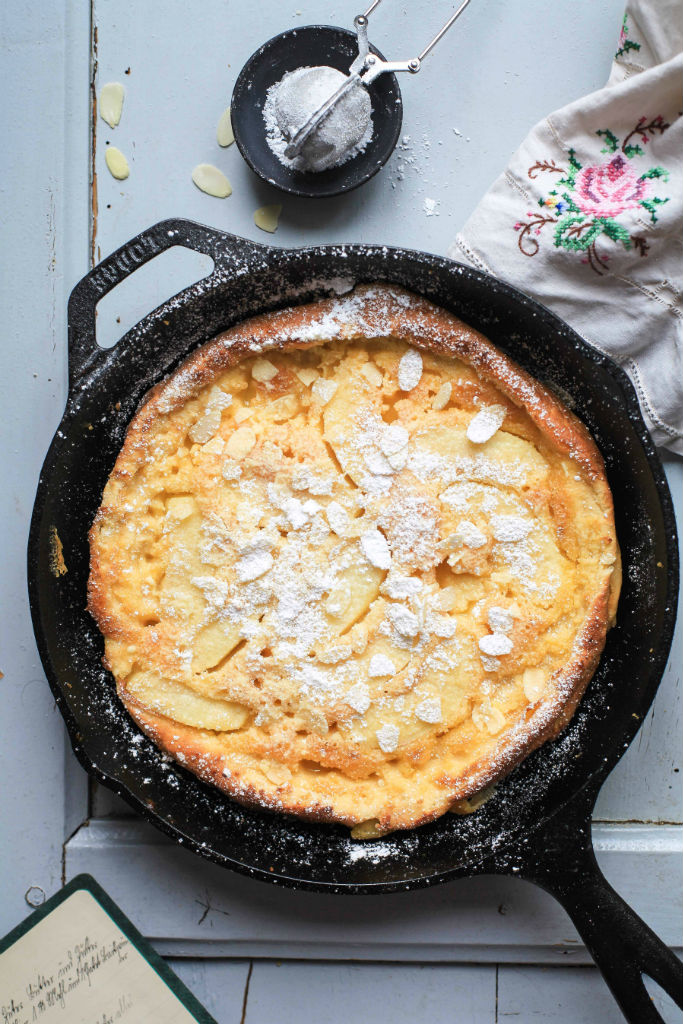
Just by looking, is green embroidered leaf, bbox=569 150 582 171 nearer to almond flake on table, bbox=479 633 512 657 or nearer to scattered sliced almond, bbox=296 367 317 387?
scattered sliced almond, bbox=296 367 317 387

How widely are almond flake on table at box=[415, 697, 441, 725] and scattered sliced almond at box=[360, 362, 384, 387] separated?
0.59 m

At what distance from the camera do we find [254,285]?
55.7 inches

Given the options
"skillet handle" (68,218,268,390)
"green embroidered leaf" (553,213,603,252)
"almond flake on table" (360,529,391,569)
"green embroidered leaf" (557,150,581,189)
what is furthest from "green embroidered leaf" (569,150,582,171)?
"almond flake on table" (360,529,391,569)

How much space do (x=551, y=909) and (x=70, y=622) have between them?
113 centimetres

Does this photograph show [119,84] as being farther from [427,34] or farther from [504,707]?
[504,707]

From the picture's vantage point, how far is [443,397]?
141cm

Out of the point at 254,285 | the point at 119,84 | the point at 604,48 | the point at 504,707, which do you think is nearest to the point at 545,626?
the point at 504,707

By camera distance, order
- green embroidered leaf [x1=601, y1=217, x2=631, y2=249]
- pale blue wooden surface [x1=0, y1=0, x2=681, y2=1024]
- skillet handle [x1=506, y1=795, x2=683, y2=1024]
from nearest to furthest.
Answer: skillet handle [x1=506, y1=795, x2=683, y2=1024] → green embroidered leaf [x1=601, y1=217, x2=631, y2=249] → pale blue wooden surface [x1=0, y1=0, x2=681, y2=1024]

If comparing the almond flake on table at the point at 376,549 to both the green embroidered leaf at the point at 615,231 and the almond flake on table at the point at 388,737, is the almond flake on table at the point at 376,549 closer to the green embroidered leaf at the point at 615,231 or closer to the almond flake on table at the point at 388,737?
the almond flake on table at the point at 388,737

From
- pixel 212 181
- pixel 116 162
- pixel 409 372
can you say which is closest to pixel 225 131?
pixel 212 181

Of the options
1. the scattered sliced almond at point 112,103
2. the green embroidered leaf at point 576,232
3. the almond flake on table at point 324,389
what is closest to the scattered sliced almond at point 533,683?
the almond flake on table at point 324,389

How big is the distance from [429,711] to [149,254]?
0.97m

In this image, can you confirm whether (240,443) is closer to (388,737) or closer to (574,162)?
(388,737)

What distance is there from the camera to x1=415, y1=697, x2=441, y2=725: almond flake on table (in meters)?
1.38
